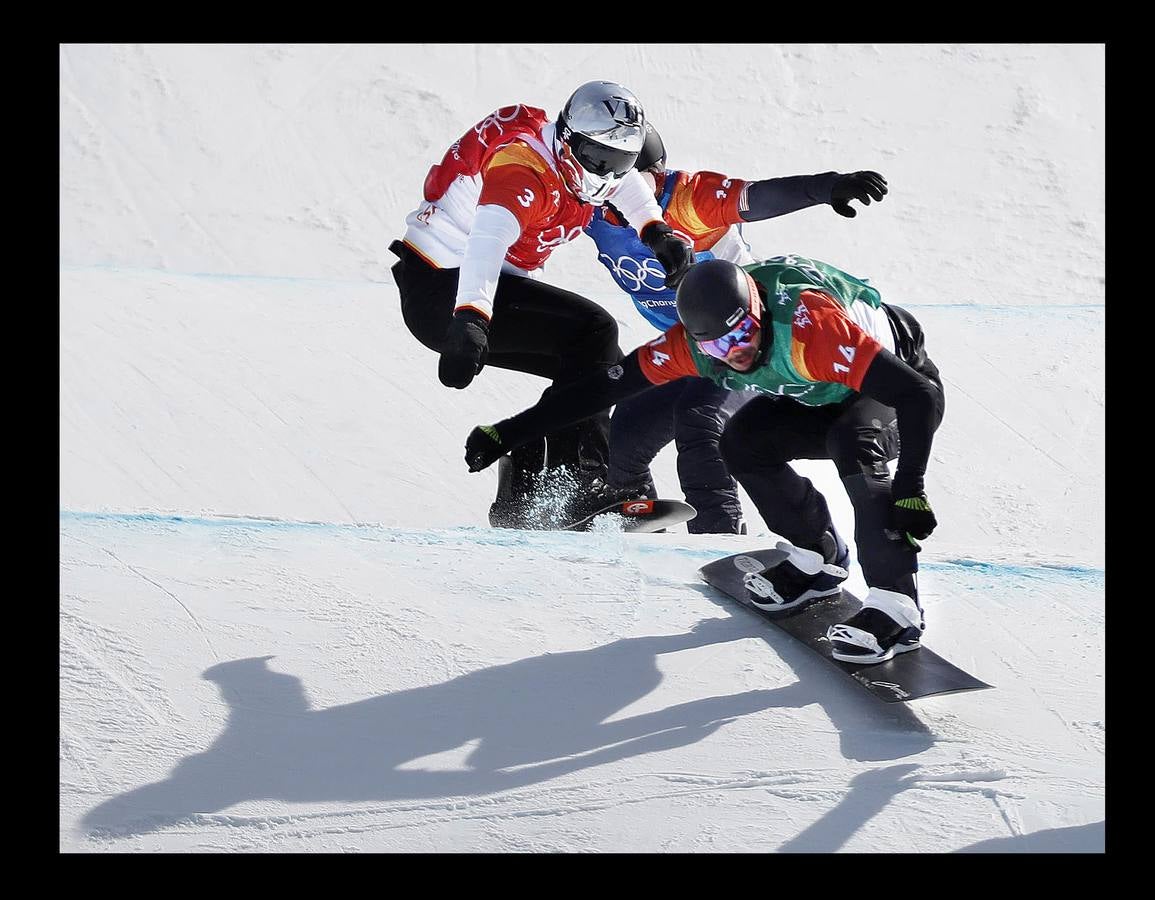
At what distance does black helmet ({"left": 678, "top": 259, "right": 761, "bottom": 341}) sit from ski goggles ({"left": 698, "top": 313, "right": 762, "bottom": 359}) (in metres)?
0.01

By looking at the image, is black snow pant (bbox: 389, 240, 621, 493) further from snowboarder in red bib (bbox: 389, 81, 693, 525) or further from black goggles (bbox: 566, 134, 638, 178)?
black goggles (bbox: 566, 134, 638, 178)

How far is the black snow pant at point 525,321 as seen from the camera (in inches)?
213

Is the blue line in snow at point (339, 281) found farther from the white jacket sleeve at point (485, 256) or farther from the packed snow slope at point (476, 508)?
the white jacket sleeve at point (485, 256)

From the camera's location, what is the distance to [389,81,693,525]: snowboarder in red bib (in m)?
4.90

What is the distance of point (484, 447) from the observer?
4.58m

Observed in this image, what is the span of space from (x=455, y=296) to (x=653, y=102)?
272 inches

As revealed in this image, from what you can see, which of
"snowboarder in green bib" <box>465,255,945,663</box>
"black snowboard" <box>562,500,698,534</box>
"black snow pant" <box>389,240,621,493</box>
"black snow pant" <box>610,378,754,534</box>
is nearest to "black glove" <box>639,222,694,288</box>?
"black snow pant" <box>389,240,621,493</box>

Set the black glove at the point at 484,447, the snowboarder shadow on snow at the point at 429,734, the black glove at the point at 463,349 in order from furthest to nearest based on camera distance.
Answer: the black glove at the point at 463,349 < the black glove at the point at 484,447 < the snowboarder shadow on snow at the point at 429,734

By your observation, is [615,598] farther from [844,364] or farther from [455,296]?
[455,296]

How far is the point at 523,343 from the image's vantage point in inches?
215

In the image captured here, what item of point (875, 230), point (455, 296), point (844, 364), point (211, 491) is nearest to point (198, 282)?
point (211, 491)

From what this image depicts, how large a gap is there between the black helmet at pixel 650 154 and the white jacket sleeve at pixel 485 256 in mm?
905

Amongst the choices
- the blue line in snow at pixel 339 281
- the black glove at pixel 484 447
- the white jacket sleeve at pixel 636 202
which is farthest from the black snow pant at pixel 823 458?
the blue line in snow at pixel 339 281

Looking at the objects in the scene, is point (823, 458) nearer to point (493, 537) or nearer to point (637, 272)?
point (493, 537)
